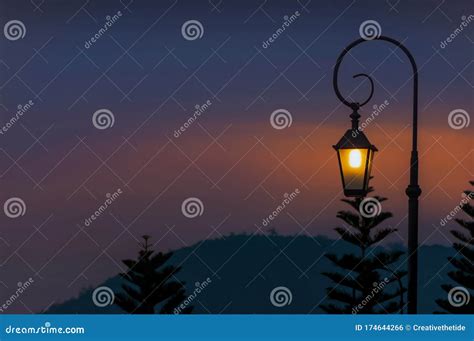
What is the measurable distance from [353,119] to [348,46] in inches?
28.8

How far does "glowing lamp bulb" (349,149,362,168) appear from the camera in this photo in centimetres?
941

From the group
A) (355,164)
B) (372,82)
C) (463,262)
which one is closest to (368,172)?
(355,164)

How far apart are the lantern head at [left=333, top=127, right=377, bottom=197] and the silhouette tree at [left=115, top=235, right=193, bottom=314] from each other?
107 ft

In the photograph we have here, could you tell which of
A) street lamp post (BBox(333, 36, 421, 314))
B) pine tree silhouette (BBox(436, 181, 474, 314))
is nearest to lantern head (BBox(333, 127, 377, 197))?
street lamp post (BBox(333, 36, 421, 314))

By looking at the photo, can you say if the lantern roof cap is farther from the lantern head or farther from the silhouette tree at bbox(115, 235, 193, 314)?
the silhouette tree at bbox(115, 235, 193, 314)

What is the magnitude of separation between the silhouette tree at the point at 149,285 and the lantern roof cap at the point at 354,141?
3240 cm


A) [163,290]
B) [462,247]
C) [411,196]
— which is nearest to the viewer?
[411,196]

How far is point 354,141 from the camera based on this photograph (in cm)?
948

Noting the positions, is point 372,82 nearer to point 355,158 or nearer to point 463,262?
point 355,158

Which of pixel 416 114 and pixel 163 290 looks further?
pixel 163 290

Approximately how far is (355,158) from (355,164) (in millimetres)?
54

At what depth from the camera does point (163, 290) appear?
42.0m
